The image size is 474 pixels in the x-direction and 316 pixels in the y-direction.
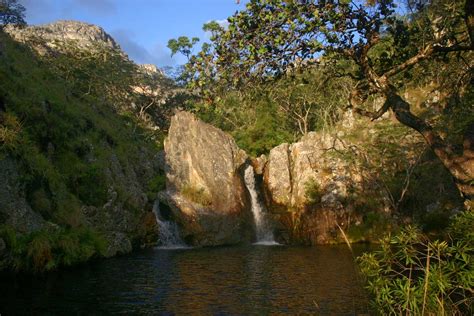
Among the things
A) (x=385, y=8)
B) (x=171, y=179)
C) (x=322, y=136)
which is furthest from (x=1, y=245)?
(x=322, y=136)

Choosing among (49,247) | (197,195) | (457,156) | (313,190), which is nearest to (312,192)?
(313,190)

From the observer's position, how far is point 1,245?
854 inches

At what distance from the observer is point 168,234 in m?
44.4

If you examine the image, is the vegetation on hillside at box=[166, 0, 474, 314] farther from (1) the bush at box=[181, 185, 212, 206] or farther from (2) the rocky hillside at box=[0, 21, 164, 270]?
(1) the bush at box=[181, 185, 212, 206]

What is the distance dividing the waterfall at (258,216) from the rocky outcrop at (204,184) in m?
1.46

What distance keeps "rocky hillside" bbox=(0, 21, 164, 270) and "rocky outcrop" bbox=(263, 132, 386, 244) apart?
14333mm

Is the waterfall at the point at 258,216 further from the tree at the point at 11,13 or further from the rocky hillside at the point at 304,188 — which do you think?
the tree at the point at 11,13

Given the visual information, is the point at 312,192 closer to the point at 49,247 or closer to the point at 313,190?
the point at 313,190

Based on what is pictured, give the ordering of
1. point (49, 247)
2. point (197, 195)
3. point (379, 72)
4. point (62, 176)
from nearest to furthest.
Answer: point (379, 72) → point (49, 247) → point (62, 176) → point (197, 195)

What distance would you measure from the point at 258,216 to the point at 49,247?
30.5m

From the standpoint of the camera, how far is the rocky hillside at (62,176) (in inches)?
979

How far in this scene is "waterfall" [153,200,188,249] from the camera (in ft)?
144

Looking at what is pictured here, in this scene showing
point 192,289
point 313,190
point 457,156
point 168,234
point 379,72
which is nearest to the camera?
point 457,156

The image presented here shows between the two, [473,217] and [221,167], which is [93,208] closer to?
[221,167]
